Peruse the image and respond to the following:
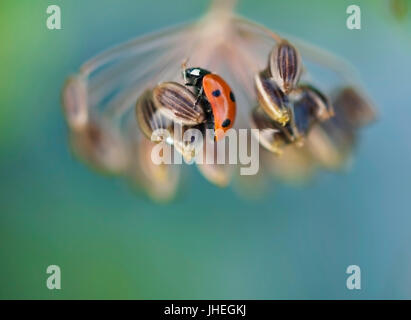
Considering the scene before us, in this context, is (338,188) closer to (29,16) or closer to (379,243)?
(379,243)

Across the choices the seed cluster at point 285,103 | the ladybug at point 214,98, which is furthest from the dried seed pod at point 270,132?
the ladybug at point 214,98

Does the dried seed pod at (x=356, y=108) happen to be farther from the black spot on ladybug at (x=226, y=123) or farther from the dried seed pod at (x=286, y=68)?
the black spot on ladybug at (x=226, y=123)

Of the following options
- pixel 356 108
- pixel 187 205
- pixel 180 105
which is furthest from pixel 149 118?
pixel 356 108

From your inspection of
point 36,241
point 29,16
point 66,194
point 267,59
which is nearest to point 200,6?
point 267,59

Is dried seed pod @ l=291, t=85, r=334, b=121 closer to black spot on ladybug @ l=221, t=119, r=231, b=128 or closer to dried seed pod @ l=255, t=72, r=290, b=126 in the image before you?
dried seed pod @ l=255, t=72, r=290, b=126

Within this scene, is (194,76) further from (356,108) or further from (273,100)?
(356,108)
